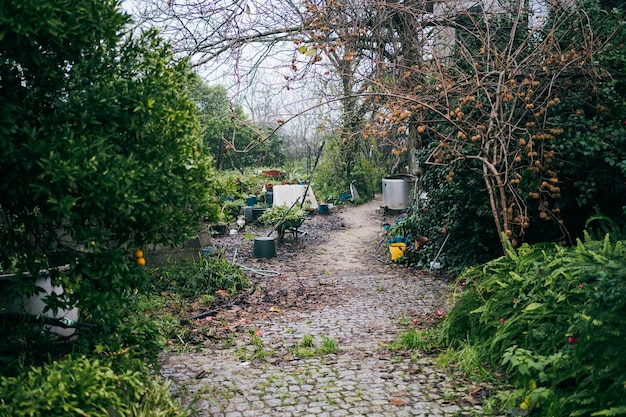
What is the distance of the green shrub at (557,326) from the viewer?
300 cm

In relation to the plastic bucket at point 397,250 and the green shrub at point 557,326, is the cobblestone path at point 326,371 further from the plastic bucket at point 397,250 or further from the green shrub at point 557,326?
the plastic bucket at point 397,250

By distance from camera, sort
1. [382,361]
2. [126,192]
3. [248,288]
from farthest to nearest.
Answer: [248,288] → [382,361] → [126,192]

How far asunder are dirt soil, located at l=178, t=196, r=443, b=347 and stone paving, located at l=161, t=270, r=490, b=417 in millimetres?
367

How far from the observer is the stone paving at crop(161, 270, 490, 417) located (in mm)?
3740

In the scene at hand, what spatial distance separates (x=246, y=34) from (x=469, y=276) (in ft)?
19.5

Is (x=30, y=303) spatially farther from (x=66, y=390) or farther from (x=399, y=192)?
(x=399, y=192)

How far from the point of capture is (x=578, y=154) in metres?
5.88

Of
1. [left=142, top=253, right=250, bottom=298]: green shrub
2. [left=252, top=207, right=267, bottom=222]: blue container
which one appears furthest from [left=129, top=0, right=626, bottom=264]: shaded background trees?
[left=252, top=207, right=267, bottom=222]: blue container

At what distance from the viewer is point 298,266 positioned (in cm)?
909

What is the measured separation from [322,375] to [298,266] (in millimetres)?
4769

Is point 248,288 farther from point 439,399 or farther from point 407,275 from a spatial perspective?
point 439,399

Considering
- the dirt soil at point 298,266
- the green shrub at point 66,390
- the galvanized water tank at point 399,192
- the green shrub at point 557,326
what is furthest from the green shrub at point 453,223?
the green shrub at point 66,390

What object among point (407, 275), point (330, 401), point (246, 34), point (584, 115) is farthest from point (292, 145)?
point (330, 401)

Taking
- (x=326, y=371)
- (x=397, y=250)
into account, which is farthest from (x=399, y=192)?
(x=326, y=371)
